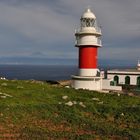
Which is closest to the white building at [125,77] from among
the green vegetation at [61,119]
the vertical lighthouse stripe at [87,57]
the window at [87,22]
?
the vertical lighthouse stripe at [87,57]

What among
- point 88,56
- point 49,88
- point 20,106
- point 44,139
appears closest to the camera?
point 44,139

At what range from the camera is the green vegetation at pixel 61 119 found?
1842cm

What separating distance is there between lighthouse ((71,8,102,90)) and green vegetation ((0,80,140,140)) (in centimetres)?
1023

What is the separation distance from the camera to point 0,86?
101 feet

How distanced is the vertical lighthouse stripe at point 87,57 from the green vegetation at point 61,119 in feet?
35.1

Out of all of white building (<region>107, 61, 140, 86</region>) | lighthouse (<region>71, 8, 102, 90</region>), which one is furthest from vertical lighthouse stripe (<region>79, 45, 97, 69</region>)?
white building (<region>107, 61, 140, 86</region>)

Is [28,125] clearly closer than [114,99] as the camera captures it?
Yes

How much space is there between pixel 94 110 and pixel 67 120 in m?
3.21

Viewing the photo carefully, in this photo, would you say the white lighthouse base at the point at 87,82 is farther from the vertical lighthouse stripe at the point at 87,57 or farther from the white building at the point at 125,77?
the white building at the point at 125,77

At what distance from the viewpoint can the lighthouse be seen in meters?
38.8

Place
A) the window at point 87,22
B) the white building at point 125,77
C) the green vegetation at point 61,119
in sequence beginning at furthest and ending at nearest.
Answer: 1. the white building at point 125,77
2. the window at point 87,22
3. the green vegetation at point 61,119

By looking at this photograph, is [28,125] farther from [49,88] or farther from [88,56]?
[88,56]

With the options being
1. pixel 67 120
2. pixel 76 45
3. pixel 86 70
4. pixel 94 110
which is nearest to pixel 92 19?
pixel 76 45

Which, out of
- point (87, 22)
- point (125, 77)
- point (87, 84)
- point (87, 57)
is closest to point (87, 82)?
point (87, 84)
